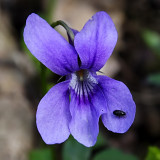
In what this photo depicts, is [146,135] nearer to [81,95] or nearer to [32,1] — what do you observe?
[81,95]

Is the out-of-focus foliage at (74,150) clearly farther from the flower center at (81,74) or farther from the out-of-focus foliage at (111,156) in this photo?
the flower center at (81,74)

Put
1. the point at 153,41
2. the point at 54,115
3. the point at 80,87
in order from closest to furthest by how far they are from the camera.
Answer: the point at 54,115
the point at 80,87
the point at 153,41

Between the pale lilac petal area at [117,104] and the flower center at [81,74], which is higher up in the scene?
the flower center at [81,74]

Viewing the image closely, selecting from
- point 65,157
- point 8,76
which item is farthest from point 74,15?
point 65,157

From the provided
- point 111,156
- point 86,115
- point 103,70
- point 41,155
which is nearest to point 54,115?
point 86,115

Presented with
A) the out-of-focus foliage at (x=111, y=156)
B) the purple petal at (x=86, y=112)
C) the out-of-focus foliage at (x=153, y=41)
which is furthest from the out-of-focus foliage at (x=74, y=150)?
the out-of-focus foliage at (x=153, y=41)

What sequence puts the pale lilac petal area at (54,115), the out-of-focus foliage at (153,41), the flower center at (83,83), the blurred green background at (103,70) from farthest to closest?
1. the out-of-focus foliage at (153,41)
2. the blurred green background at (103,70)
3. the flower center at (83,83)
4. the pale lilac petal area at (54,115)

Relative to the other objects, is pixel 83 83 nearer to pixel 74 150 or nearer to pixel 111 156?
pixel 74 150

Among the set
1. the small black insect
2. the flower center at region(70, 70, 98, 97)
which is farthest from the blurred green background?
the small black insect
